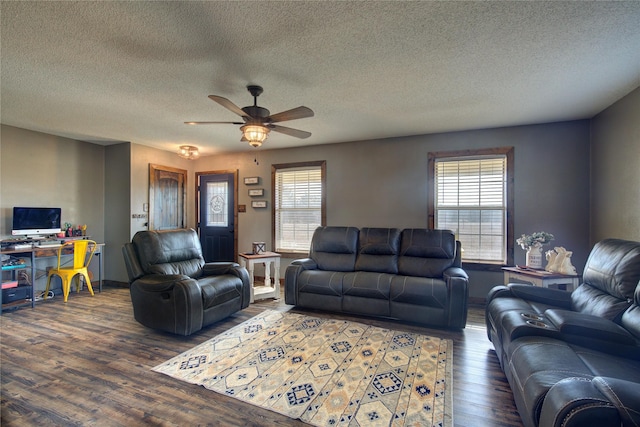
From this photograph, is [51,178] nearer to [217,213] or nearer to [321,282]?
[217,213]

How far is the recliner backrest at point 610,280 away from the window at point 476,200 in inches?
65.5

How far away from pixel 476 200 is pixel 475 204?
6 cm

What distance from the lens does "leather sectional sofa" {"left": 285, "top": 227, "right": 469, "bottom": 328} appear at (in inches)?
128

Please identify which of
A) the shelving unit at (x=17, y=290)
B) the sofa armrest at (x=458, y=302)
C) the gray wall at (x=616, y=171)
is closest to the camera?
the gray wall at (x=616, y=171)

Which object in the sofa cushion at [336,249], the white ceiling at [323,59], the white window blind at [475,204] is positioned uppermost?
the white ceiling at [323,59]

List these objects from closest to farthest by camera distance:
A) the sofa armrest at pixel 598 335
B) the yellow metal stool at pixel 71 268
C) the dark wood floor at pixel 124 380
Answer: the sofa armrest at pixel 598 335 < the dark wood floor at pixel 124 380 < the yellow metal stool at pixel 71 268

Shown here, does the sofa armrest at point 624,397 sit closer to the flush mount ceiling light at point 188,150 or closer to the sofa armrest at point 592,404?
the sofa armrest at point 592,404

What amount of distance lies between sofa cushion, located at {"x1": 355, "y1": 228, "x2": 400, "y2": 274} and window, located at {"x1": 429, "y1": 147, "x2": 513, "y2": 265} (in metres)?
0.88

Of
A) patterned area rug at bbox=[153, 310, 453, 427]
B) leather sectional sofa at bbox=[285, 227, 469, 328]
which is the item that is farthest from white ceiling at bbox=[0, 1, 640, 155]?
patterned area rug at bbox=[153, 310, 453, 427]

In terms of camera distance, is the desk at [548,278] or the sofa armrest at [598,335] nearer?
the sofa armrest at [598,335]

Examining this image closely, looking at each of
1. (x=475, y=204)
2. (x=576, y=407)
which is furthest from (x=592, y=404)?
(x=475, y=204)

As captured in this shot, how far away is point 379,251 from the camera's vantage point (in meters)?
4.04

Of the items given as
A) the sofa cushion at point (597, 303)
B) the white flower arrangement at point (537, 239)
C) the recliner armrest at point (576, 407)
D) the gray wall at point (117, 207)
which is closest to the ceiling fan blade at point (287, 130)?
the recliner armrest at point (576, 407)

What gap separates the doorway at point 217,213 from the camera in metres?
5.91
